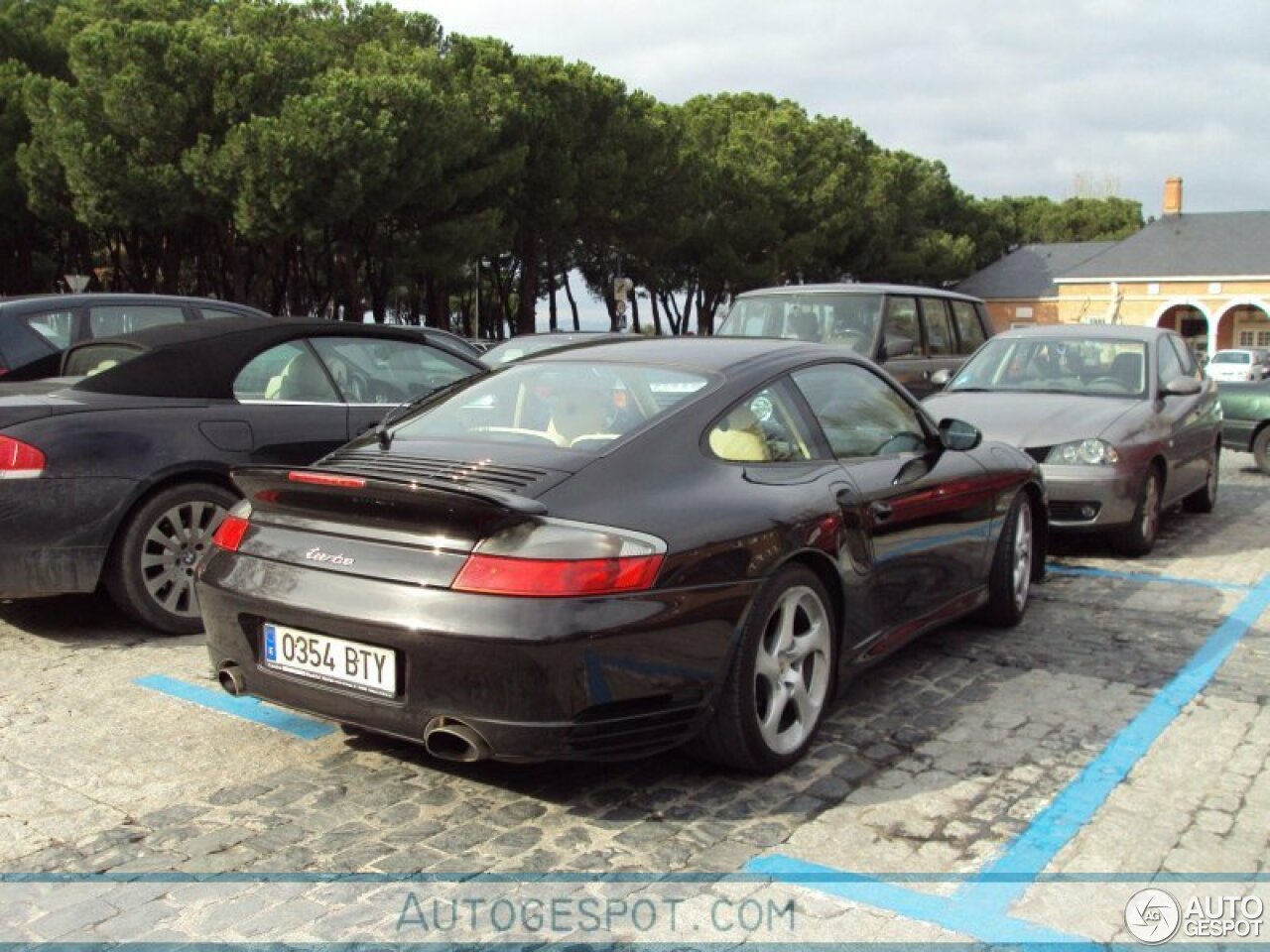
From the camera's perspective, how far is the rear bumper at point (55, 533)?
16.8 ft

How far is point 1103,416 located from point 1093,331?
157 centimetres

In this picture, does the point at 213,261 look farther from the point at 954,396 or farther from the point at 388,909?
the point at 388,909

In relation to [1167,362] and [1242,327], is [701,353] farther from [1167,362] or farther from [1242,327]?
[1242,327]

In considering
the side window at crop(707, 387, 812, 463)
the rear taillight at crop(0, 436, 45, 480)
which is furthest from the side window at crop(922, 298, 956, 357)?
the rear taillight at crop(0, 436, 45, 480)

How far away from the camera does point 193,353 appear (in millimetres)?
5945

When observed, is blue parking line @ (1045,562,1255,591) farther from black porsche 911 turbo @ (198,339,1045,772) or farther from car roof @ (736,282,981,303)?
car roof @ (736,282,981,303)

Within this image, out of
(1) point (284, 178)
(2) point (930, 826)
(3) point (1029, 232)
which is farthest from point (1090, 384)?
(3) point (1029, 232)

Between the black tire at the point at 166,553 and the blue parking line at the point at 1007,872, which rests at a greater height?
the black tire at the point at 166,553

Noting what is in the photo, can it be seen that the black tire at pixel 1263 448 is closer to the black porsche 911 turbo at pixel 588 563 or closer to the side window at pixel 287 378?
the black porsche 911 turbo at pixel 588 563

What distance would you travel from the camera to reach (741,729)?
380 cm

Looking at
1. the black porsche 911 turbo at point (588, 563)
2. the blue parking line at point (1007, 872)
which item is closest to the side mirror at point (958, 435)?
the black porsche 911 turbo at point (588, 563)

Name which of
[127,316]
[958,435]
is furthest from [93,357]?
[958,435]

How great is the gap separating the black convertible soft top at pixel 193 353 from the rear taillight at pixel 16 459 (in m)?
0.57

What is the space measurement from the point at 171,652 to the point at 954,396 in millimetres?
5964
